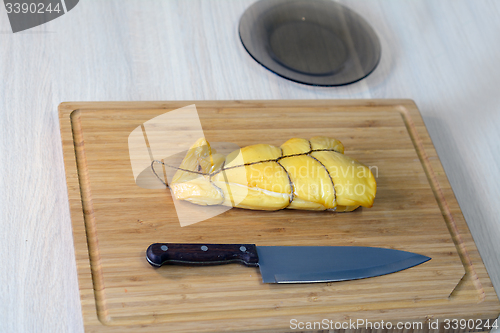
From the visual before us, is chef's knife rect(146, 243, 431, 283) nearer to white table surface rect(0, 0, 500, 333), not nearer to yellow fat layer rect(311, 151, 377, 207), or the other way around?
yellow fat layer rect(311, 151, 377, 207)

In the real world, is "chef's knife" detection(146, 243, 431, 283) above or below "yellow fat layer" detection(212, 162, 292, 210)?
below

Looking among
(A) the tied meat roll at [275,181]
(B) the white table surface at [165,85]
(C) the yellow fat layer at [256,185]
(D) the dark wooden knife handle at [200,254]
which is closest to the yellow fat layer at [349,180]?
(A) the tied meat roll at [275,181]

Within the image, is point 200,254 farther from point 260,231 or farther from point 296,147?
point 296,147

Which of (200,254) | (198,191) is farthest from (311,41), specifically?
(200,254)

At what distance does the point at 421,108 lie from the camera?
1.51m

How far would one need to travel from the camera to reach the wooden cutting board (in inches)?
37.6

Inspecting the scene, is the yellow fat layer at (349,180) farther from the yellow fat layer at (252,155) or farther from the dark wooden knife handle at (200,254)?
the dark wooden knife handle at (200,254)

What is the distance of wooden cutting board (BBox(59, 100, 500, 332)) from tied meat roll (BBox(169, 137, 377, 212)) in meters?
0.05

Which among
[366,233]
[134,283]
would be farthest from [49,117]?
[366,233]

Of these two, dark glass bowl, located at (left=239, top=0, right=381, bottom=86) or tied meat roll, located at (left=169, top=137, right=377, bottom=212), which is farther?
dark glass bowl, located at (left=239, top=0, right=381, bottom=86)

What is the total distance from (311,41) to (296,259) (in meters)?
0.79

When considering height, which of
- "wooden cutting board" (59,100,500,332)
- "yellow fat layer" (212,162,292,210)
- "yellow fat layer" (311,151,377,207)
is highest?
"yellow fat layer" (311,151,377,207)

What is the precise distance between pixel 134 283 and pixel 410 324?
59 centimetres

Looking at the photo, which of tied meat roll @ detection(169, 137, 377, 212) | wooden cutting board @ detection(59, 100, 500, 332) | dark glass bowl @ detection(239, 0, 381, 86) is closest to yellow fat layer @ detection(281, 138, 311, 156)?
tied meat roll @ detection(169, 137, 377, 212)
